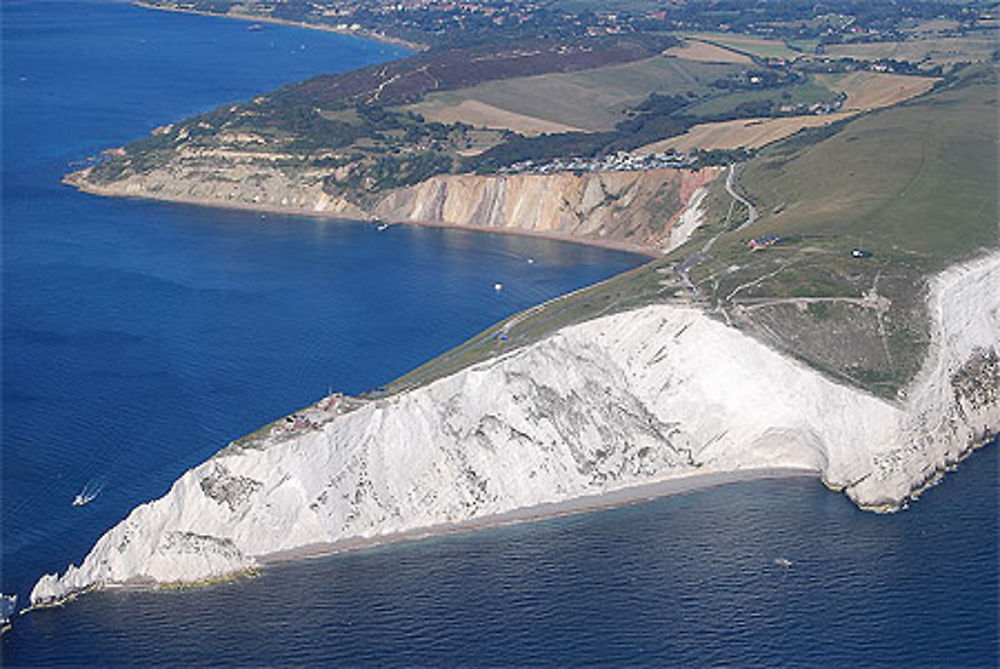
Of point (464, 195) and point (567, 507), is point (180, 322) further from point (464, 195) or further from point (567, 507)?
point (464, 195)

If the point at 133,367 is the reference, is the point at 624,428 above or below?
above

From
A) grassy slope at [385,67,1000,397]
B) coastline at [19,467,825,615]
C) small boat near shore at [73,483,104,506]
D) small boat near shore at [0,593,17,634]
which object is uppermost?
grassy slope at [385,67,1000,397]

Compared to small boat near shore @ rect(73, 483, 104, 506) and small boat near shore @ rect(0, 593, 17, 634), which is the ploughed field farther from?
small boat near shore @ rect(0, 593, 17, 634)

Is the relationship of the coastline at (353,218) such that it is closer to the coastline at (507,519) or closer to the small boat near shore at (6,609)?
the coastline at (507,519)

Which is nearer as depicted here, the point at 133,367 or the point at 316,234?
the point at 133,367

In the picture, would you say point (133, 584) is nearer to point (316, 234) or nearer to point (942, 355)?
point (942, 355)

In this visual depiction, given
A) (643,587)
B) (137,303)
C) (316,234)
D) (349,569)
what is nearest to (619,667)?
(643,587)

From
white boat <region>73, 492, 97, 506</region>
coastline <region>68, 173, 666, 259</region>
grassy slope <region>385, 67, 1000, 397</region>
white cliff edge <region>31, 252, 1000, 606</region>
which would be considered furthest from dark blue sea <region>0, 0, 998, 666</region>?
coastline <region>68, 173, 666, 259</region>
